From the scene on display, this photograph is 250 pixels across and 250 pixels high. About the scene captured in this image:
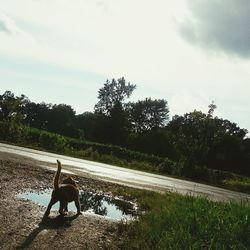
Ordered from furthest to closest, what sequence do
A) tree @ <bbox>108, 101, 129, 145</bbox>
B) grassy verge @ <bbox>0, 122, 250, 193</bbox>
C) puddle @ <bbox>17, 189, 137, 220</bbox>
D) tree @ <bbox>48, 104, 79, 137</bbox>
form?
1. tree @ <bbox>48, 104, 79, 137</bbox>
2. tree @ <bbox>108, 101, 129, 145</bbox>
3. grassy verge @ <bbox>0, 122, 250, 193</bbox>
4. puddle @ <bbox>17, 189, 137, 220</bbox>

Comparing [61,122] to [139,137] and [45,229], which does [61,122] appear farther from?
[45,229]

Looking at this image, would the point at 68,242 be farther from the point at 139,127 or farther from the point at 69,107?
the point at 69,107

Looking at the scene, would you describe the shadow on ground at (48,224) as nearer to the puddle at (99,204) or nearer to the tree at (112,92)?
the puddle at (99,204)

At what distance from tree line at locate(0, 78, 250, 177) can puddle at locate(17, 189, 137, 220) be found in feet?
73.0

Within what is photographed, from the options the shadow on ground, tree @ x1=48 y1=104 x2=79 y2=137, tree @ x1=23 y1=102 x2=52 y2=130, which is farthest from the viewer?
tree @ x1=23 y1=102 x2=52 y2=130

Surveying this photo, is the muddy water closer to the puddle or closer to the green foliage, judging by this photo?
the puddle

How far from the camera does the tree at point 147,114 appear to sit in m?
108

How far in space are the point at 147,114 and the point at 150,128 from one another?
3682 millimetres

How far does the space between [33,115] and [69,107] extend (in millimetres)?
10655

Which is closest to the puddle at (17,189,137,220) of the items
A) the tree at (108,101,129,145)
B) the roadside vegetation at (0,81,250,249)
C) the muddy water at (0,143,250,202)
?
the roadside vegetation at (0,81,250,249)

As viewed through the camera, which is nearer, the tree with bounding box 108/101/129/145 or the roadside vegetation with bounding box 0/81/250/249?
the roadside vegetation with bounding box 0/81/250/249

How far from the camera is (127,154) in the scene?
45.8 metres

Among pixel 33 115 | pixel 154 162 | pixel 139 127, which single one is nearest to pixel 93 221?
pixel 154 162

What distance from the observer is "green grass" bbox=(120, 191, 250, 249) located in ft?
23.2
